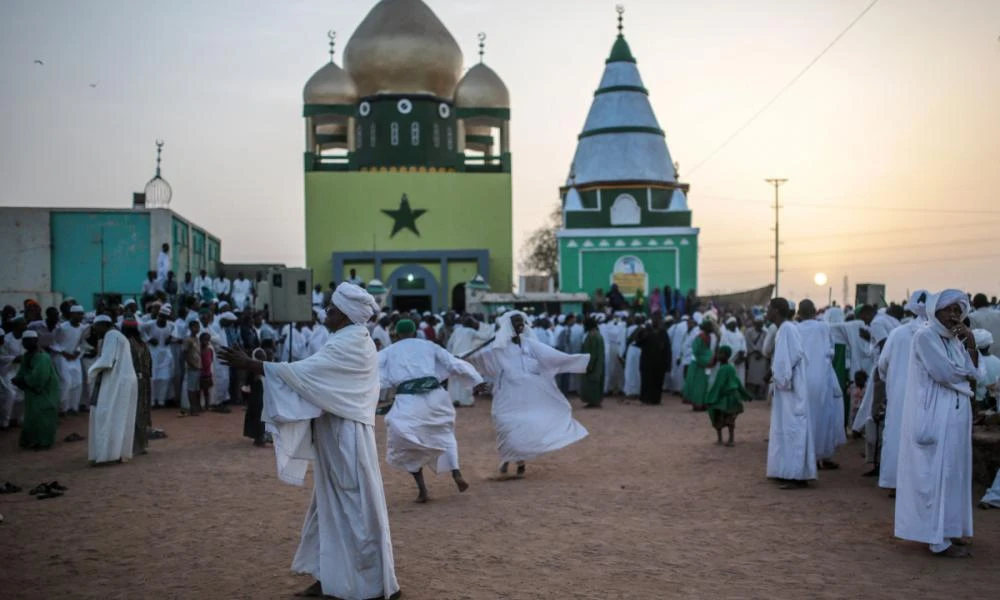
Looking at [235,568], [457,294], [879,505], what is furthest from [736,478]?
[457,294]

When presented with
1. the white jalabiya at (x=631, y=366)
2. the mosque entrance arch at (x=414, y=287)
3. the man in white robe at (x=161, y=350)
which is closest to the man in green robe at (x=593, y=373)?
the white jalabiya at (x=631, y=366)

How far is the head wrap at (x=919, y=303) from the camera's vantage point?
24.3 feet

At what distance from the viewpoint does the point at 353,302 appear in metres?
5.92

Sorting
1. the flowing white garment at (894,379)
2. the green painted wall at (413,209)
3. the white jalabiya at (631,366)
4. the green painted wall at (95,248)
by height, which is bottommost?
the white jalabiya at (631,366)

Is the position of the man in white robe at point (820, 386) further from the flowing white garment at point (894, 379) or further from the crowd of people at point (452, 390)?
the flowing white garment at point (894, 379)

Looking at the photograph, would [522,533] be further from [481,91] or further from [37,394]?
[481,91]

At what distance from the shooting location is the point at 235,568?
6.49m

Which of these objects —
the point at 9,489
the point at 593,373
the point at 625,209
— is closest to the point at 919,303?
the point at 9,489

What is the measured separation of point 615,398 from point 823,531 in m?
13.0

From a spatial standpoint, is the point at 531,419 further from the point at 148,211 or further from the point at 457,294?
the point at 457,294

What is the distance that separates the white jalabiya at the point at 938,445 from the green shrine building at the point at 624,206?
93.6 ft

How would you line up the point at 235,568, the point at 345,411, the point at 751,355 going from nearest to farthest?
the point at 345,411 → the point at 235,568 → the point at 751,355

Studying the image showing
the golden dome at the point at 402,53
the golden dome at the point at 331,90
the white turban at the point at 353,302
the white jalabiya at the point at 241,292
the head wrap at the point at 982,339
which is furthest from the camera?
the golden dome at the point at 331,90

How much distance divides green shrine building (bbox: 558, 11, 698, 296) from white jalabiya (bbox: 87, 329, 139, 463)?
25.3m
